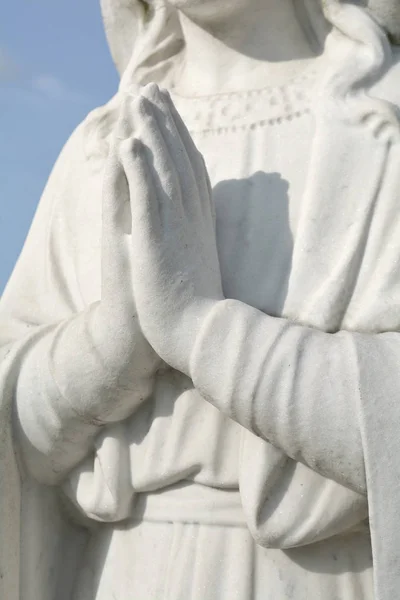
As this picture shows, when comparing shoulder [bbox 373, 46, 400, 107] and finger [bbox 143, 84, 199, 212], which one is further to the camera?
shoulder [bbox 373, 46, 400, 107]

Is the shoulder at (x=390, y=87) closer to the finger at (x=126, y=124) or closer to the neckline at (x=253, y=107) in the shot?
the neckline at (x=253, y=107)

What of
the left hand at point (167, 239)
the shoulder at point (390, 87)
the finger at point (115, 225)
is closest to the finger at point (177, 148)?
the left hand at point (167, 239)

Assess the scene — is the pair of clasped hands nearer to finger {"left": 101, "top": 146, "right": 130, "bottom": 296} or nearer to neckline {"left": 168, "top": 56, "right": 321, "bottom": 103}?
finger {"left": 101, "top": 146, "right": 130, "bottom": 296}

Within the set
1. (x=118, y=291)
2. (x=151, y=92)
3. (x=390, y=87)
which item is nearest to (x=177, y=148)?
(x=151, y=92)

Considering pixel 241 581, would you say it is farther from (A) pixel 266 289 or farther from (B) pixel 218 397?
(A) pixel 266 289

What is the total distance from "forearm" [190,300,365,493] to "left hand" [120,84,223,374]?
0.10m

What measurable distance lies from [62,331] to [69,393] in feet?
0.65

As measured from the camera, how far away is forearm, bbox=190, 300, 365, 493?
92.7 inches

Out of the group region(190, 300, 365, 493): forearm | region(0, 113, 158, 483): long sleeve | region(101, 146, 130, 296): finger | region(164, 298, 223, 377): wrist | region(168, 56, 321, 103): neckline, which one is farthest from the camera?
region(168, 56, 321, 103): neckline

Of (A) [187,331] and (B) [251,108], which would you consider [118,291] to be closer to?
(A) [187,331]

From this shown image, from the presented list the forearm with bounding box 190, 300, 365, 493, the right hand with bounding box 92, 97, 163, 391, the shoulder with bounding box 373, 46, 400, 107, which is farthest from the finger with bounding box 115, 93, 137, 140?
the shoulder with bounding box 373, 46, 400, 107

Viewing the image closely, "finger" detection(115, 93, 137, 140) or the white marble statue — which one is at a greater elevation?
"finger" detection(115, 93, 137, 140)

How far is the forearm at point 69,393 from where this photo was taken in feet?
8.64

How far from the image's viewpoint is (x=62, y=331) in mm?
2797
